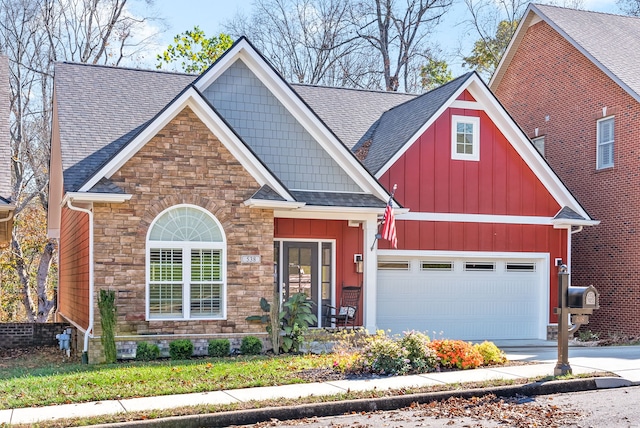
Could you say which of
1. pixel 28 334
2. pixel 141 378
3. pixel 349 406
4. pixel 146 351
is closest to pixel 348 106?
pixel 146 351

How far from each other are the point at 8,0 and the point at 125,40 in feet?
16.2

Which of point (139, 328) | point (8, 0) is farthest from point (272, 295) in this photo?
point (8, 0)

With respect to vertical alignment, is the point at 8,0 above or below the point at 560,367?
above

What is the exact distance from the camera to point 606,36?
22531 millimetres

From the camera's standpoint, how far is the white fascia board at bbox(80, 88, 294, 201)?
1384 cm

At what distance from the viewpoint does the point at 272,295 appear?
1490 centimetres

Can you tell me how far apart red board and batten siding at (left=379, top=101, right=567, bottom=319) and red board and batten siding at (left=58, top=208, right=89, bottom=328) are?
22.2ft

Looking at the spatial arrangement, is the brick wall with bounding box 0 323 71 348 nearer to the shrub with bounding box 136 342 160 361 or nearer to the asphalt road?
the shrub with bounding box 136 342 160 361

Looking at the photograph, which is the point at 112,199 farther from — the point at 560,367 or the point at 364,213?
the point at 560,367

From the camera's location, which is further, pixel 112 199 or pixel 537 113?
pixel 537 113

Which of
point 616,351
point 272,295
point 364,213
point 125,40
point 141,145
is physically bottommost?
point 616,351

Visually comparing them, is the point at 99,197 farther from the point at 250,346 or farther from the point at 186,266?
the point at 250,346

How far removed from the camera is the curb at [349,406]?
8.79 metres

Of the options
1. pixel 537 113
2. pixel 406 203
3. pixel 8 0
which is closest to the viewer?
pixel 406 203
